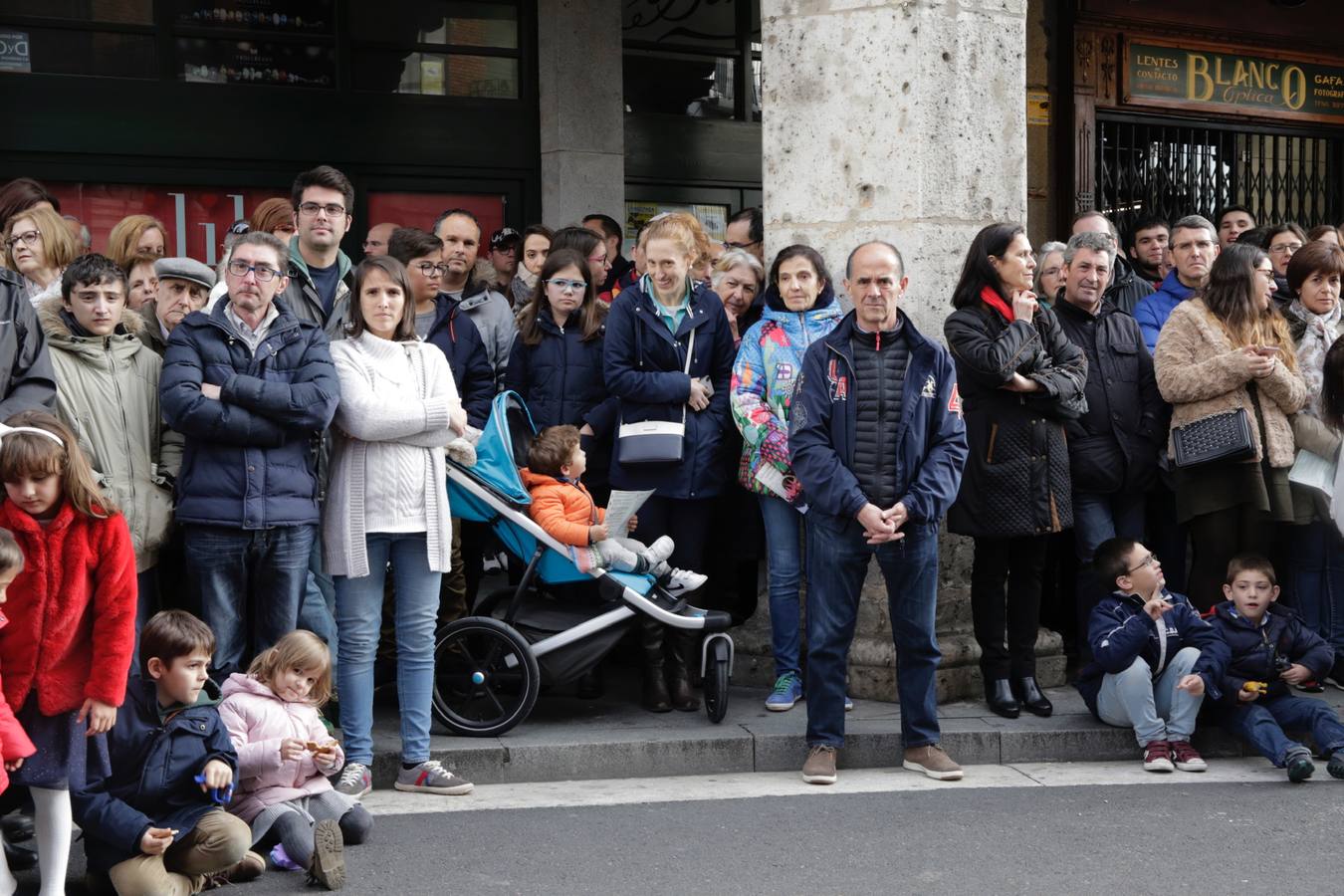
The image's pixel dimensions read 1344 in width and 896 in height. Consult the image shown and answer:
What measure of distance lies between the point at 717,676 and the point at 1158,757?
1773mm

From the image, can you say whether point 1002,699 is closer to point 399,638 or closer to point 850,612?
point 850,612

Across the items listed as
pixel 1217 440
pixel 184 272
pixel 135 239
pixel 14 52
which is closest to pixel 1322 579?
pixel 1217 440

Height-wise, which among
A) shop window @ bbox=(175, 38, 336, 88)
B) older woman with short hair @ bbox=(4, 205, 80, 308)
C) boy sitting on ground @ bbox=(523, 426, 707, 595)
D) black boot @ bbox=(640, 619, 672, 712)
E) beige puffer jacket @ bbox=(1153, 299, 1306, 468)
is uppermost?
shop window @ bbox=(175, 38, 336, 88)

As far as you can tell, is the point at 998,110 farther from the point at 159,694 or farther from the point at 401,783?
the point at 159,694

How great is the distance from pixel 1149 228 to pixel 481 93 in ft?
14.3

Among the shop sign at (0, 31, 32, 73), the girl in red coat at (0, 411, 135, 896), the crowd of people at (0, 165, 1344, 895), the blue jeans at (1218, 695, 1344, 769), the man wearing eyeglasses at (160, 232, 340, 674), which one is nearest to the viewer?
the girl in red coat at (0, 411, 135, 896)

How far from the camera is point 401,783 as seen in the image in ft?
20.4

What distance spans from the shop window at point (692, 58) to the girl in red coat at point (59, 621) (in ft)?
23.3

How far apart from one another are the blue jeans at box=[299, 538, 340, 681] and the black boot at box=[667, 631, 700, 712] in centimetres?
140

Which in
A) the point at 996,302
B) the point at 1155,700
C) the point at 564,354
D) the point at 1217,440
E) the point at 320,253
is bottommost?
the point at 1155,700

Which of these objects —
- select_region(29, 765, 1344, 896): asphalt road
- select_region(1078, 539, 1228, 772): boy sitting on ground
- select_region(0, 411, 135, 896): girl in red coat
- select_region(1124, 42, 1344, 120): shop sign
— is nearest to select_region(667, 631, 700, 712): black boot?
select_region(29, 765, 1344, 896): asphalt road

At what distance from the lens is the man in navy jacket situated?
20.8ft

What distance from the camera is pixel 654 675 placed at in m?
7.17

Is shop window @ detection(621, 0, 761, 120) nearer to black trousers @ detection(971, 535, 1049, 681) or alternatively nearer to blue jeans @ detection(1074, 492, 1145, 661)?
blue jeans @ detection(1074, 492, 1145, 661)
